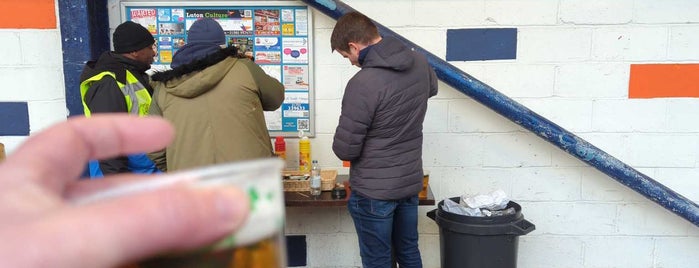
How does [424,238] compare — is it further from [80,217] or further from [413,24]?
[80,217]

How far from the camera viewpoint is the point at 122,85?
2.48 metres

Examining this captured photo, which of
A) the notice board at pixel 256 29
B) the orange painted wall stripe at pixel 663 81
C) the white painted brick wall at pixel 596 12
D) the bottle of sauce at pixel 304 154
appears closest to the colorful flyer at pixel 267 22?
the notice board at pixel 256 29

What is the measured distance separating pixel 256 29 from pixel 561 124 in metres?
1.88

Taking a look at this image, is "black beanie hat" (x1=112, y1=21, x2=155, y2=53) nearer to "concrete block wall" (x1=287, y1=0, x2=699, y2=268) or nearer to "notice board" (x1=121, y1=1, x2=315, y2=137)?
"notice board" (x1=121, y1=1, x2=315, y2=137)

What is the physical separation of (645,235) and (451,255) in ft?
4.56

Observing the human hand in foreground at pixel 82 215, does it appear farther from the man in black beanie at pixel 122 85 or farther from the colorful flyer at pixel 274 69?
the colorful flyer at pixel 274 69

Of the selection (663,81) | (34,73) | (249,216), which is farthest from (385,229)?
→ (249,216)

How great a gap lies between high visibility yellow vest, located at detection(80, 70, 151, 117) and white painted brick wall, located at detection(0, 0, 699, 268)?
0.78 metres

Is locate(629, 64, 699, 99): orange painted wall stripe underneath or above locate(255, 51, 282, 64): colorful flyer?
underneath

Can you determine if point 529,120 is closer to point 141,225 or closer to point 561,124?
point 561,124

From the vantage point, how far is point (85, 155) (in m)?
0.50

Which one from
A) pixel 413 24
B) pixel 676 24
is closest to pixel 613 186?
pixel 676 24

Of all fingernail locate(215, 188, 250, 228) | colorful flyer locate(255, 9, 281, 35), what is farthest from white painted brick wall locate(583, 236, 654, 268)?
fingernail locate(215, 188, 250, 228)

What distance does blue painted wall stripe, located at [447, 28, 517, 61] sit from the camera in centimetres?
311
